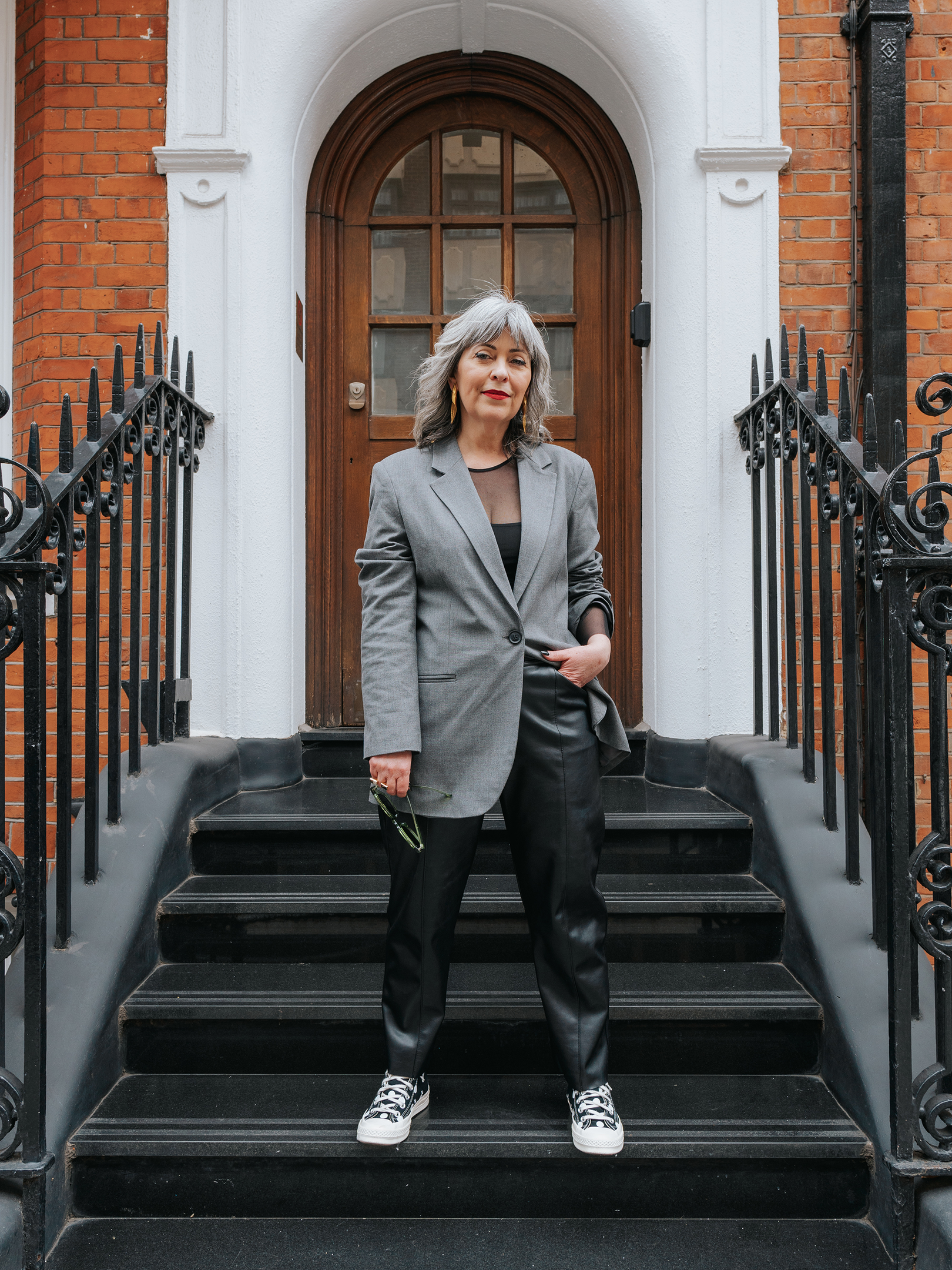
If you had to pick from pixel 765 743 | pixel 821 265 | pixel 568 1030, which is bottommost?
pixel 568 1030

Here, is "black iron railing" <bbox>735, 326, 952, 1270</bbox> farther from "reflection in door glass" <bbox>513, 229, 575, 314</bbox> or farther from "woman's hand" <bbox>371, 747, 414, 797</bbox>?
"reflection in door glass" <bbox>513, 229, 575, 314</bbox>

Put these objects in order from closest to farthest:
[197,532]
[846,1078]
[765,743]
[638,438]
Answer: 1. [846,1078]
2. [765,743]
3. [197,532]
4. [638,438]

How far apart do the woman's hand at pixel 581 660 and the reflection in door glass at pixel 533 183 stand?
2.55 metres

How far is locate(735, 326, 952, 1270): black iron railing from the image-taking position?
1909 mm

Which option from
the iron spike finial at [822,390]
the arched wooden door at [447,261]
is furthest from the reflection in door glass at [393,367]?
the iron spike finial at [822,390]

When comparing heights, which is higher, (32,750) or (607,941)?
(32,750)

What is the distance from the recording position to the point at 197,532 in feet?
11.1

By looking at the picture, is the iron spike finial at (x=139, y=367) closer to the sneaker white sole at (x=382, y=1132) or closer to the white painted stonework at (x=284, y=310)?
the white painted stonework at (x=284, y=310)

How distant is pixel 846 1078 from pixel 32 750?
6.34ft

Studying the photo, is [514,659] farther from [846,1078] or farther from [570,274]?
[570,274]

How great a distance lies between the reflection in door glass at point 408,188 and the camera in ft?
12.8

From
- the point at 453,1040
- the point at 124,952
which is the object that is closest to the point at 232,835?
the point at 124,952

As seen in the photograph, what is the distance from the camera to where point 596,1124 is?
198 centimetres

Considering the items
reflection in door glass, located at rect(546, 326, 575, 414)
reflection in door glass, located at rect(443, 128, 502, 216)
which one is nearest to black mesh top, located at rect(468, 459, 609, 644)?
reflection in door glass, located at rect(546, 326, 575, 414)
